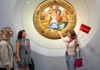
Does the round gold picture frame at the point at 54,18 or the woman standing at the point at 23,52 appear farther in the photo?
the round gold picture frame at the point at 54,18

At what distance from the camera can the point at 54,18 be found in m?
7.87

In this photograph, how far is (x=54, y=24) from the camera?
7891 mm

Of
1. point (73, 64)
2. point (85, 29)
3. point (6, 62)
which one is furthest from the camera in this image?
point (85, 29)

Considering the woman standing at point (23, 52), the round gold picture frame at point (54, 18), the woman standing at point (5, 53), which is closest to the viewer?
the woman standing at point (5, 53)

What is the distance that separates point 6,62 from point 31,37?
2.62m

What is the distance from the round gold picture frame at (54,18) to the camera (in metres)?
7.85

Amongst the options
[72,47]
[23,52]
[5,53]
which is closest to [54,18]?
[72,47]

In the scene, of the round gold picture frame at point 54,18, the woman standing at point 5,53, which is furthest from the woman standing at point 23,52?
the round gold picture frame at point 54,18

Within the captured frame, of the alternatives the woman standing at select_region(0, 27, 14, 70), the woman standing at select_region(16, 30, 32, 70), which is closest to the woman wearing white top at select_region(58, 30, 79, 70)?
the woman standing at select_region(16, 30, 32, 70)

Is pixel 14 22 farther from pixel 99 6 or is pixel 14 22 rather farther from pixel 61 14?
pixel 99 6

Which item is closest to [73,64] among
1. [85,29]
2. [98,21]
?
[85,29]

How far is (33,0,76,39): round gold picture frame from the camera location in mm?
7848

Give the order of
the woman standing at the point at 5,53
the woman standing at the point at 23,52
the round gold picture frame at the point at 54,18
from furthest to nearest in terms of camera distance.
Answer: the round gold picture frame at the point at 54,18
the woman standing at the point at 23,52
the woman standing at the point at 5,53

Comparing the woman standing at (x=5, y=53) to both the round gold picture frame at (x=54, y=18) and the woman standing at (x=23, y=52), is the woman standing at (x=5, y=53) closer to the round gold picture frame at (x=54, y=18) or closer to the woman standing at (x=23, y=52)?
the woman standing at (x=23, y=52)
